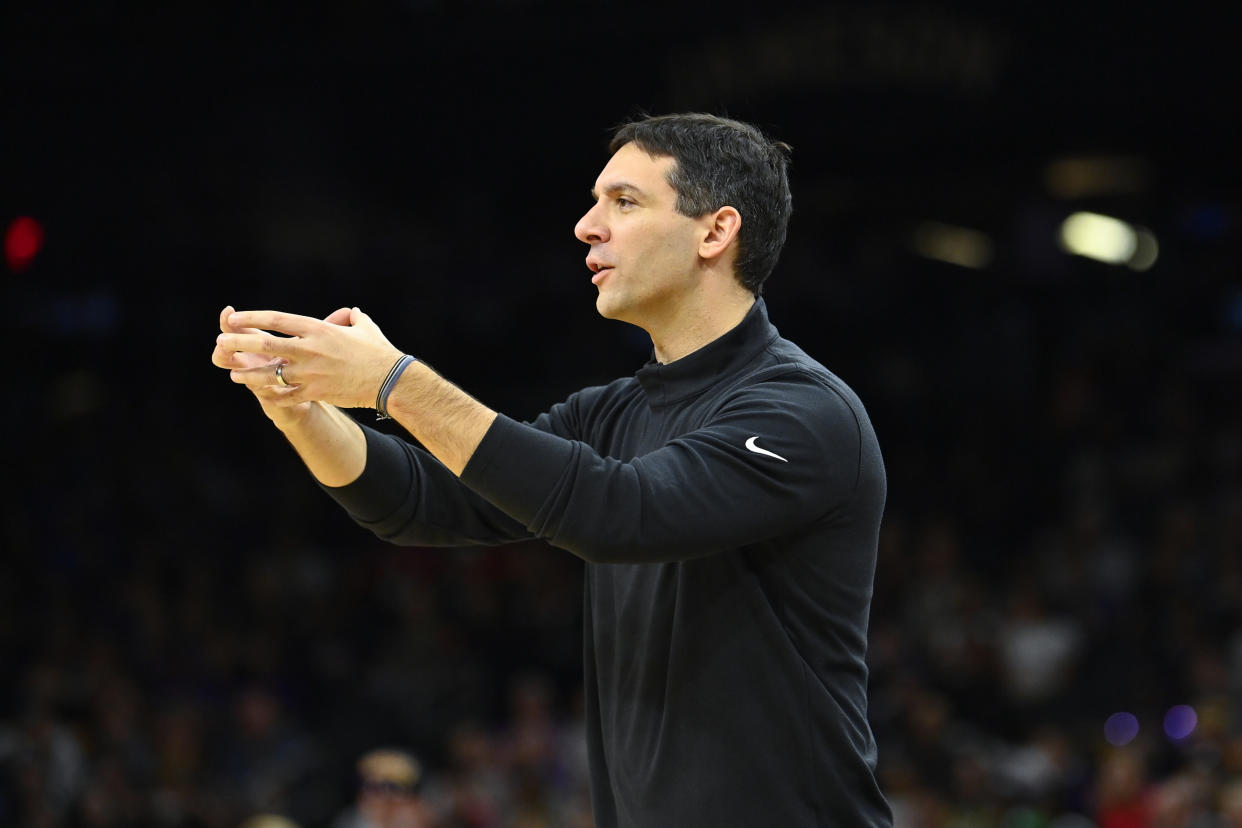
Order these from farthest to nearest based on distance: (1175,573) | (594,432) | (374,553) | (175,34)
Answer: (374,553)
(175,34)
(1175,573)
(594,432)

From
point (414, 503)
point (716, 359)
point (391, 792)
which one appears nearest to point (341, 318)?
point (414, 503)

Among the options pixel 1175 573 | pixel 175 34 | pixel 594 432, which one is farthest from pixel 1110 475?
pixel 594 432

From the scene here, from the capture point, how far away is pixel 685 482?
256 cm

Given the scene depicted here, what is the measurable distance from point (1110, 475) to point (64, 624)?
24.0 feet

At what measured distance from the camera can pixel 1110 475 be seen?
10812 millimetres

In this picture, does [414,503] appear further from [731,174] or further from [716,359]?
[731,174]

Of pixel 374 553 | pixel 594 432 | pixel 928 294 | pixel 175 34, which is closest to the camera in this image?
pixel 594 432

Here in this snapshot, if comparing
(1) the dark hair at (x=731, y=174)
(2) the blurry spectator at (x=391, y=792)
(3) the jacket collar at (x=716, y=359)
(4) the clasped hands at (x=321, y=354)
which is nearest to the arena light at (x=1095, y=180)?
(2) the blurry spectator at (x=391, y=792)

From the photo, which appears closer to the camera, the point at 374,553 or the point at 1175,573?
the point at 1175,573

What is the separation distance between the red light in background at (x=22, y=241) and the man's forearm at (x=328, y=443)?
9.11 m

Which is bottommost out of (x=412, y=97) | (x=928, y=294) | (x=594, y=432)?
(x=928, y=294)

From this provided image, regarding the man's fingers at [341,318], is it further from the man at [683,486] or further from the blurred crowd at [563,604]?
the blurred crowd at [563,604]

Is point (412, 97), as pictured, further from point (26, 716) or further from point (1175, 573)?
point (1175, 573)

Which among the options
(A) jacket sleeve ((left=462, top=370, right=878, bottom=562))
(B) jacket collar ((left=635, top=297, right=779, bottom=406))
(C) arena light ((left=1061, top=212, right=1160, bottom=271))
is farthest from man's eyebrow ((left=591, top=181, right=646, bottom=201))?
(C) arena light ((left=1061, top=212, right=1160, bottom=271))
